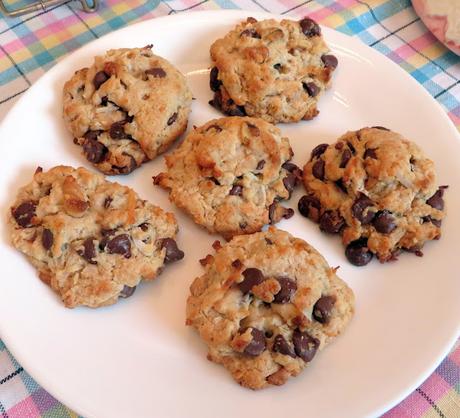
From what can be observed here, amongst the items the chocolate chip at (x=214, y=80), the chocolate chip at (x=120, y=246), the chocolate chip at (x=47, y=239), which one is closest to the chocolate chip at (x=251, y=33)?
the chocolate chip at (x=214, y=80)

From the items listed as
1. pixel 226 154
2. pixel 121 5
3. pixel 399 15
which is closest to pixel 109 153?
pixel 226 154

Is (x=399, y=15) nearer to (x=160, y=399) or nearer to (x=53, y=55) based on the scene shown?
(x=53, y=55)

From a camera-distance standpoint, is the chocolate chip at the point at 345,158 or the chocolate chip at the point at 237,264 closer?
the chocolate chip at the point at 237,264

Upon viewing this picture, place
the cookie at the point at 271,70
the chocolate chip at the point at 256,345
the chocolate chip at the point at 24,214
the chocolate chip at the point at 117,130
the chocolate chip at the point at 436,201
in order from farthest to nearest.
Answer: the cookie at the point at 271,70, the chocolate chip at the point at 117,130, the chocolate chip at the point at 436,201, the chocolate chip at the point at 24,214, the chocolate chip at the point at 256,345

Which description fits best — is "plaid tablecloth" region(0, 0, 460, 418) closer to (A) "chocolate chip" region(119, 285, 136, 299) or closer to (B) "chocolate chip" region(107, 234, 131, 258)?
(B) "chocolate chip" region(107, 234, 131, 258)

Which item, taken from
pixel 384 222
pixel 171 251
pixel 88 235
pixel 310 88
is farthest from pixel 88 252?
pixel 310 88

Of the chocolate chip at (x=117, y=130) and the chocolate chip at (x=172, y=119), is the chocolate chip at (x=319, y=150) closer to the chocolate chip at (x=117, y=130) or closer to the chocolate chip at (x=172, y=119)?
the chocolate chip at (x=172, y=119)
